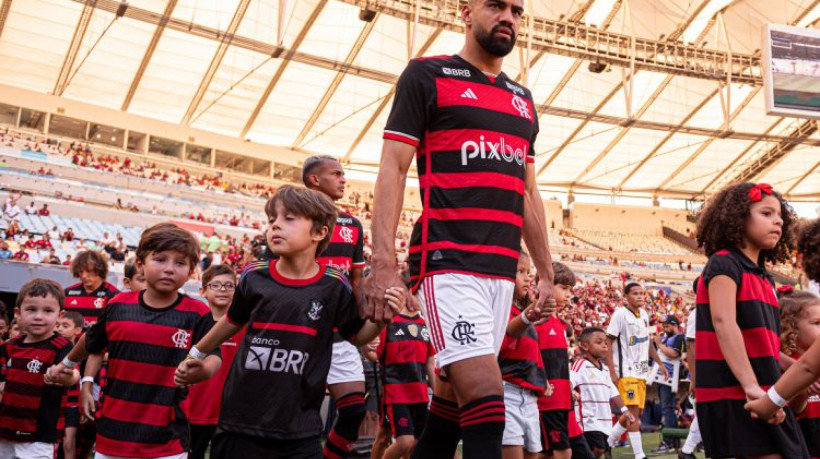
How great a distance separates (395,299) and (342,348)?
2.30m

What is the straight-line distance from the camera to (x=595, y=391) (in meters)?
6.80

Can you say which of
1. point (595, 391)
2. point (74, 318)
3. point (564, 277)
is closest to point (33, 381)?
point (74, 318)

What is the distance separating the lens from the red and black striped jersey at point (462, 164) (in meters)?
2.68

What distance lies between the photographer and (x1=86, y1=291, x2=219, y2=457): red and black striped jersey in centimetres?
300

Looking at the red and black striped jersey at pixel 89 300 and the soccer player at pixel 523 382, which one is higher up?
the red and black striped jersey at pixel 89 300

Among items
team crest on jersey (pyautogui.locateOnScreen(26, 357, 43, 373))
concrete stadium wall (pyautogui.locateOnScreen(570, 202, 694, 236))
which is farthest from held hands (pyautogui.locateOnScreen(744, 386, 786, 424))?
concrete stadium wall (pyautogui.locateOnScreen(570, 202, 694, 236))

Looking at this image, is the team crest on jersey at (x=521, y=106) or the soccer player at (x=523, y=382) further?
the soccer player at (x=523, y=382)

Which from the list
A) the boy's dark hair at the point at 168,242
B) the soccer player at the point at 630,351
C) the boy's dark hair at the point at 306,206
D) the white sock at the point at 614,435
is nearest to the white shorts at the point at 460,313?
the boy's dark hair at the point at 306,206

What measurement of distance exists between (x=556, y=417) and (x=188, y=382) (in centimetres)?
304

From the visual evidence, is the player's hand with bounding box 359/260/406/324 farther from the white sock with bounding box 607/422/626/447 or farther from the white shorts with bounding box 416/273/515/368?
the white sock with bounding box 607/422/626/447

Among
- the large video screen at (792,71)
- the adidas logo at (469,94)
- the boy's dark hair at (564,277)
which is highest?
the large video screen at (792,71)

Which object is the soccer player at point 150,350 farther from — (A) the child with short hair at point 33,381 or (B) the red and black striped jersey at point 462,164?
(B) the red and black striped jersey at point 462,164

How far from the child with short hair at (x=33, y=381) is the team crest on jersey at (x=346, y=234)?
1.83 m

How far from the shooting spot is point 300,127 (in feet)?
124
